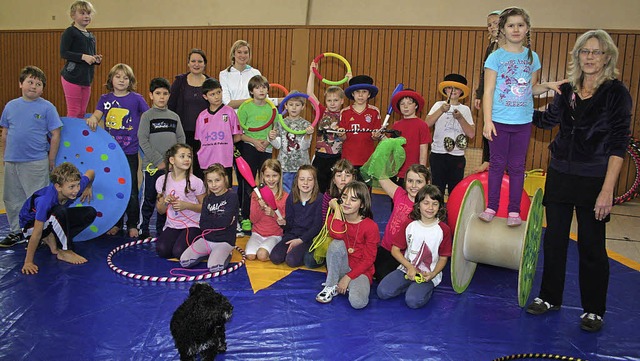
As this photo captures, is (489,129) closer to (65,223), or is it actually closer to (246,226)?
(246,226)

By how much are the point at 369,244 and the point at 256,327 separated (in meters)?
1.21

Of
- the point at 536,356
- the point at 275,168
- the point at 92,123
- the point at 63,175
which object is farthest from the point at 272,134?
the point at 536,356

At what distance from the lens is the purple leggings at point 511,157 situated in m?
4.14

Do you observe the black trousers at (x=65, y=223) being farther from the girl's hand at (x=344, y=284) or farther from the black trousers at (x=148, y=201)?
the girl's hand at (x=344, y=284)

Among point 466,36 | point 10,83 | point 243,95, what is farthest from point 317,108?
point 10,83

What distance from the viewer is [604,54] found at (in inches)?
139

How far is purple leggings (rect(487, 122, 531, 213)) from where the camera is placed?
4145mm

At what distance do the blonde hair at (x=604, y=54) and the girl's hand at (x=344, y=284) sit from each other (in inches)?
88.0

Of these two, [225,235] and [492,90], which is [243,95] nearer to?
[225,235]

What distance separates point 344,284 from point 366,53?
7236mm

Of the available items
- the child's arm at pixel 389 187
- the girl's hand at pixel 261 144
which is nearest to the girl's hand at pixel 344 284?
the child's arm at pixel 389 187

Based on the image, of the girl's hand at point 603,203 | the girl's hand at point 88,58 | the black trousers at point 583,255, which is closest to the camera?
the girl's hand at point 603,203

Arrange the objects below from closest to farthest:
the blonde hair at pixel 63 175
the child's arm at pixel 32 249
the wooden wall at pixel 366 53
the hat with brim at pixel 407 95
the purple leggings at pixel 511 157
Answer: the purple leggings at pixel 511 157 < the child's arm at pixel 32 249 < the blonde hair at pixel 63 175 < the hat with brim at pixel 407 95 < the wooden wall at pixel 366 53

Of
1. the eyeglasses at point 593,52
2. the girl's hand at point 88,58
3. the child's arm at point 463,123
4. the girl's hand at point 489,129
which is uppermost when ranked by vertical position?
the girl's hand at point 88,58
